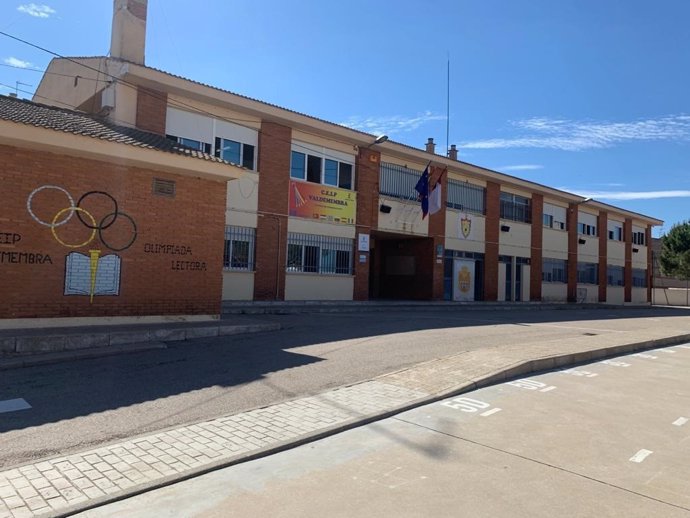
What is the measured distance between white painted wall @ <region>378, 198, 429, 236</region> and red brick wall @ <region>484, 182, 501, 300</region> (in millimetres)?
4857

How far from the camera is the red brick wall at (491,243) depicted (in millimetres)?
28453

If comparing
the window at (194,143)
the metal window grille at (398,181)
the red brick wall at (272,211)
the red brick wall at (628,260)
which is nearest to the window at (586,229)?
the red brick wall at (628,260)

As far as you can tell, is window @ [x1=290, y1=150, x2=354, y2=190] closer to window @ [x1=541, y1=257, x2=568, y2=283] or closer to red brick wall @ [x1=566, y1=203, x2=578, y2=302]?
window @ [x1=541, y1=257, x2=568, y2=283]

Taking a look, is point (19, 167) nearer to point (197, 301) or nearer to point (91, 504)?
point (197, 301)

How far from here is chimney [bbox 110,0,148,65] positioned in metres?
16.0

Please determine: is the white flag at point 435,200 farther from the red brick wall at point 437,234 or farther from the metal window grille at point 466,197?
the metal window grille at point 466,197

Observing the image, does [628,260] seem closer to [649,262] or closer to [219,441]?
[649,262]

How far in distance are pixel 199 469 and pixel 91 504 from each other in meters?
0.83

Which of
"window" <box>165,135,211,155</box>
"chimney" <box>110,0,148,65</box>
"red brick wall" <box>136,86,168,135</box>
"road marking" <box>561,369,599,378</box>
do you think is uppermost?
"chimney" <box>110,0,148,65</box>

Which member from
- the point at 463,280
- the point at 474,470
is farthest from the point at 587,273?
the point at 474,470

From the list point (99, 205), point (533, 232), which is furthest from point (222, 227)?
point (533, 232)

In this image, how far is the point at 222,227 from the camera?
478 inches

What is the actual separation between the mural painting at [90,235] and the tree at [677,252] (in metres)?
54.3

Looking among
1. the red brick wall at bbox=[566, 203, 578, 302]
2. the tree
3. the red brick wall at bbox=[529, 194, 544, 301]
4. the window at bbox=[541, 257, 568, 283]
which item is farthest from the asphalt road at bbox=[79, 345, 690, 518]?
the tree
